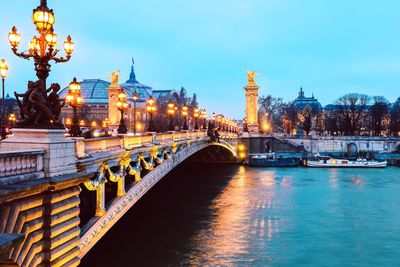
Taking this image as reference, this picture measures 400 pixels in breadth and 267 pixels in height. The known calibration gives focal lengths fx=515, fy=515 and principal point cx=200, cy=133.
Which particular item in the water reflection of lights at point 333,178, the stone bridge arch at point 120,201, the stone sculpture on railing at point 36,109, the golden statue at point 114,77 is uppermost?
the golden statue at point 114,77

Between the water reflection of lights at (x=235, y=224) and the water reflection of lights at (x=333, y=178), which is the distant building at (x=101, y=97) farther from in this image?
the water reflection of lights at (x=235, y=224)

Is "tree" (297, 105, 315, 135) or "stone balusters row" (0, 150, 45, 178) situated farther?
"tree" (297, 105, 315, 135)

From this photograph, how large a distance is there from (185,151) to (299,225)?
30.2 feet

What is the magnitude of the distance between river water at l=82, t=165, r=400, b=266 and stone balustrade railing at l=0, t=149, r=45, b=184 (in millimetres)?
8694

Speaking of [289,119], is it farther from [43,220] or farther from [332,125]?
[43,220]

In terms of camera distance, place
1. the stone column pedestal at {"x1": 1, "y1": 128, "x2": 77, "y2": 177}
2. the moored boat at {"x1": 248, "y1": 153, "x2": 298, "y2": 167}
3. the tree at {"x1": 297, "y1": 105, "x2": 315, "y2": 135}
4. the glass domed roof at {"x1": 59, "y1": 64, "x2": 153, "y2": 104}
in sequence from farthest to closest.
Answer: the glass domed roof at {"x1": 59, "y1": 64, "x2": 153, "y2": 104}
the tree at {"x1": 297, "y1": 105, "x2": 315, "y2": 135}
the moored boat at {"x1": 248, "y1": 153, "x2": 298, "y2": 167}
the stone column pedestal at {"x1": 1, "y1": 128, "x2": 77, "y2": 177}

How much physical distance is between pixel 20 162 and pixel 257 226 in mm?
17655

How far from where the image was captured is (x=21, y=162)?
9141 mm

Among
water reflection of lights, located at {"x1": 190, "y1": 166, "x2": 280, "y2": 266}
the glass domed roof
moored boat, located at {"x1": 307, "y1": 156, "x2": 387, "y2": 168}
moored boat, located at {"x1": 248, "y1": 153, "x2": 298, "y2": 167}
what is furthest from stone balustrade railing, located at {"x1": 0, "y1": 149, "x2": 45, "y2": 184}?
the glass domed roof

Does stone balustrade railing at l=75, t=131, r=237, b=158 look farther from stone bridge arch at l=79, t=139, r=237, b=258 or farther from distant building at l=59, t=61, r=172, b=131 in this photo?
distant building at l=59, t=61, r=172, b=131

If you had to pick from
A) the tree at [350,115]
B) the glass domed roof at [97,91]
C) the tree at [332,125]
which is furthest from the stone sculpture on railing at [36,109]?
the glass domed roof at [97,91]

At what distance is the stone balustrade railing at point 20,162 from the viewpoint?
335 inches

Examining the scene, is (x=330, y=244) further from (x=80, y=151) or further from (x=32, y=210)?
(x=32, y=210)

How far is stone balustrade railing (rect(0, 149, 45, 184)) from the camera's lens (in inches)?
335
